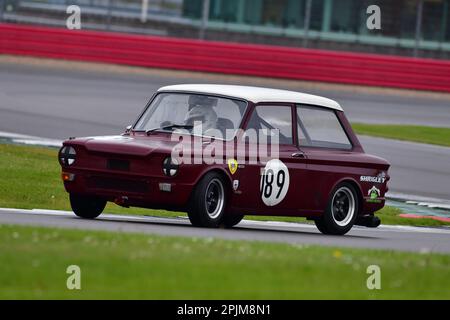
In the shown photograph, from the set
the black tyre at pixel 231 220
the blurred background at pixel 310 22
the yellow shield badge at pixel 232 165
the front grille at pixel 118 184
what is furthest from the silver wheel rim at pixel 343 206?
the blurred background at pixel 310 22

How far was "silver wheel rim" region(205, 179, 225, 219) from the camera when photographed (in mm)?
11859

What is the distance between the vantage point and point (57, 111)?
24.9m

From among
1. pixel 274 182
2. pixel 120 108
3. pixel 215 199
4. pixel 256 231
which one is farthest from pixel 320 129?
pixel 120 108

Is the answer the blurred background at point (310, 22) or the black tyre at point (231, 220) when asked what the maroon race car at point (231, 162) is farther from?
the blurred background at point (310, 22)

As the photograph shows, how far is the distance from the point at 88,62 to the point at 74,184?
2180 centimetres

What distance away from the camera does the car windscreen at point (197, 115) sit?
12.4 m

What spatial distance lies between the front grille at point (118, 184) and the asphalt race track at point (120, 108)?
8542 millimetres

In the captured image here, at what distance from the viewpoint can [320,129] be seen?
13.5 meters

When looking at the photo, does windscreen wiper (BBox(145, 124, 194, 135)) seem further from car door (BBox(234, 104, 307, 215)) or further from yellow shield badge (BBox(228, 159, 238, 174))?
yellow shield badge (BBox(228, 159, 238, 174))

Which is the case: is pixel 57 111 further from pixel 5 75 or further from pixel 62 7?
pixel 62 7

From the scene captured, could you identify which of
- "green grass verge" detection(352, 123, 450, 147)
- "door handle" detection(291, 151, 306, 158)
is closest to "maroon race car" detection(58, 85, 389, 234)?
"door handle" detection(291, 151, 306, 158)

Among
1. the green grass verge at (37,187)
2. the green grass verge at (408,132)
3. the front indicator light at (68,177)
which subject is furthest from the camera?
the green grass verge at (408,132)

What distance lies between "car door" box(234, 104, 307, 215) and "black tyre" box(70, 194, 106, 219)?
151 cm
